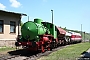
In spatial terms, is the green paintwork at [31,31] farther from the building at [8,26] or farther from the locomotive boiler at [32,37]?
the building at [8,26]

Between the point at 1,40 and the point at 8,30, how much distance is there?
5.86 feet

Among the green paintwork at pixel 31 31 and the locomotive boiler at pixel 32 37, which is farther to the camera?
the green paintwork at pixel 31 31

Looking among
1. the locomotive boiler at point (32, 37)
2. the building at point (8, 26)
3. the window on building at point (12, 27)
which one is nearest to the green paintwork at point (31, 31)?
the locomotive boiler at point (32, 37)

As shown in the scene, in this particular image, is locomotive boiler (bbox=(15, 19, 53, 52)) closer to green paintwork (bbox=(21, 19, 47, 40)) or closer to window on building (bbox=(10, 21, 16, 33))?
green paintwork (bbox=(21, 19, 47, 40))

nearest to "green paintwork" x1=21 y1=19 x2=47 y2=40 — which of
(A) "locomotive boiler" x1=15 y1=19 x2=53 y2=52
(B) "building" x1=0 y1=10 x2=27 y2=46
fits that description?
(A) "locomotive boiler" x1=15 y1=19 x2=53 y2=52

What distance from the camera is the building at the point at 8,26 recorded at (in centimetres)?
2172

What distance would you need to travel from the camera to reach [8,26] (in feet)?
74.0

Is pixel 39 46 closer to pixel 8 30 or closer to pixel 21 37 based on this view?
pixel 21 37

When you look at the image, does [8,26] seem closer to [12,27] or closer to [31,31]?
[12,27]

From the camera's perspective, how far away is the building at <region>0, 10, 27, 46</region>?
21719 mm

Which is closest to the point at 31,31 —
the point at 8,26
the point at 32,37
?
the point at 32,37

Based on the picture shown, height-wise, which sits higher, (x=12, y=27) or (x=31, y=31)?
(x=12, y=27)

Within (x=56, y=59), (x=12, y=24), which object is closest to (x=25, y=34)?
(x=56, y=59)

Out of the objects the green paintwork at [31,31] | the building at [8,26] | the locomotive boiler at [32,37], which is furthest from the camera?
the building at [8,26]
